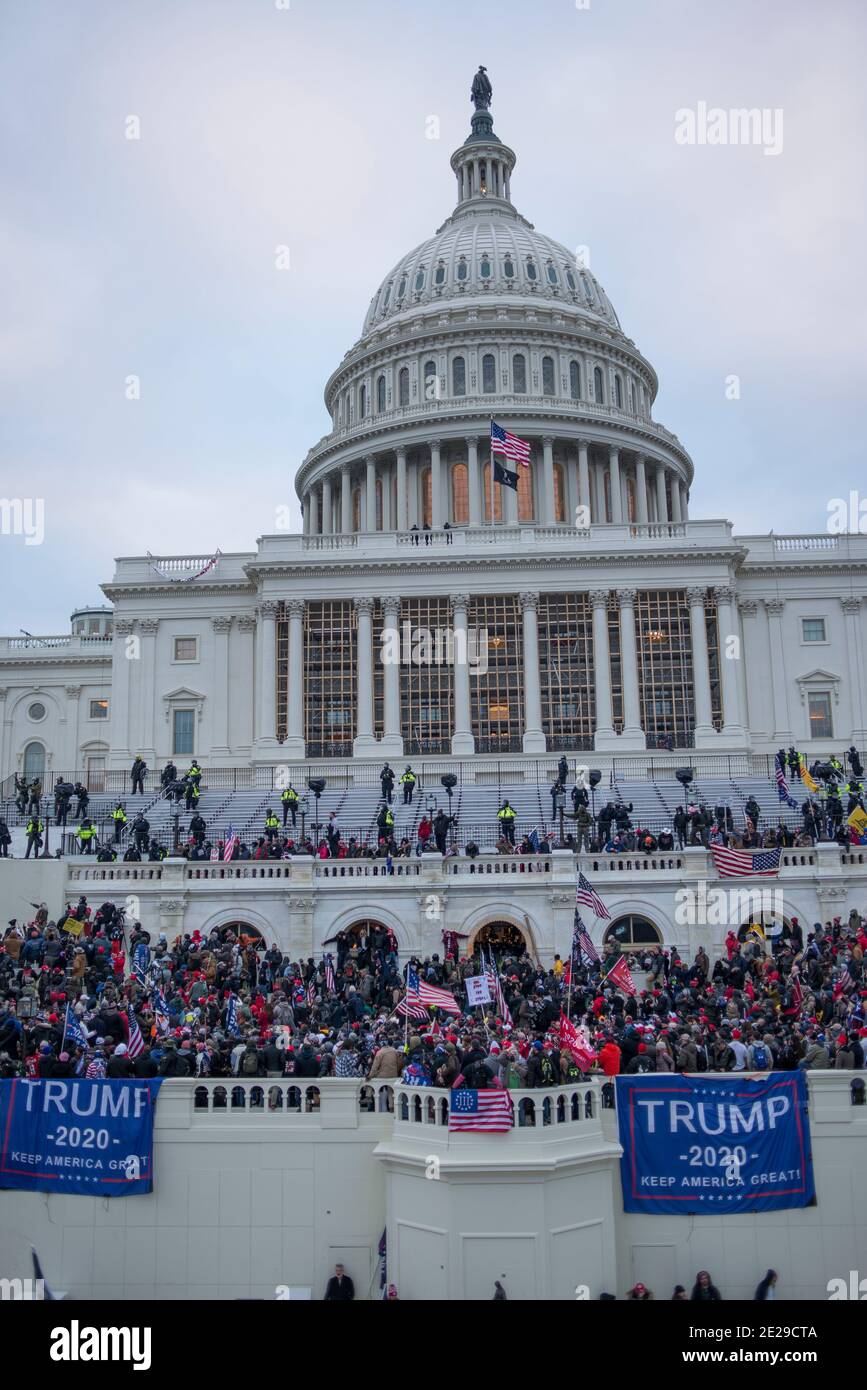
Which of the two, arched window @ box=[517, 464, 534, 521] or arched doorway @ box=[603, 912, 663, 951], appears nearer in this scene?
arched doorway @ box=[603, 912, 663, 951]

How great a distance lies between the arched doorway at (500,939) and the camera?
38.0 metres

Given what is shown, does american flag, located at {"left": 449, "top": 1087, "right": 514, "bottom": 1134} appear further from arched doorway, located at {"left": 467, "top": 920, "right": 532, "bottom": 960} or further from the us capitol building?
the us capitol building

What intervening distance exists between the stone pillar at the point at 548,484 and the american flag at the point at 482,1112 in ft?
205

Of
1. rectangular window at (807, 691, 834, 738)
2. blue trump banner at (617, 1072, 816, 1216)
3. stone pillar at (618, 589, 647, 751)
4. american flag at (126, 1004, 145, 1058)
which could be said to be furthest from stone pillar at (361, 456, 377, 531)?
blue trump banner at (617, 1072, 816, 1216)

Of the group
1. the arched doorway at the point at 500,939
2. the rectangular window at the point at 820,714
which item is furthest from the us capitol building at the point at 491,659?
the arched doorway at the point at 500,939

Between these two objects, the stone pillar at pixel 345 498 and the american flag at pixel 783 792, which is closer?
the american flag at pixel 783 792

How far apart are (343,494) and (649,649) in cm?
2934

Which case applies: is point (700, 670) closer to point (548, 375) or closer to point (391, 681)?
point (391, 681)

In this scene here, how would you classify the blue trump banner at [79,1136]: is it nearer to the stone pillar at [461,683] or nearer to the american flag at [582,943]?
the american flag at [582,943]

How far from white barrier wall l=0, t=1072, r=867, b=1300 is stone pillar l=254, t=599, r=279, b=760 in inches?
1632

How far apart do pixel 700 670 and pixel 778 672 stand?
522 cm

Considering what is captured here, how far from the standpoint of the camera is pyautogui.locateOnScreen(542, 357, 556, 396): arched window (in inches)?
3423
